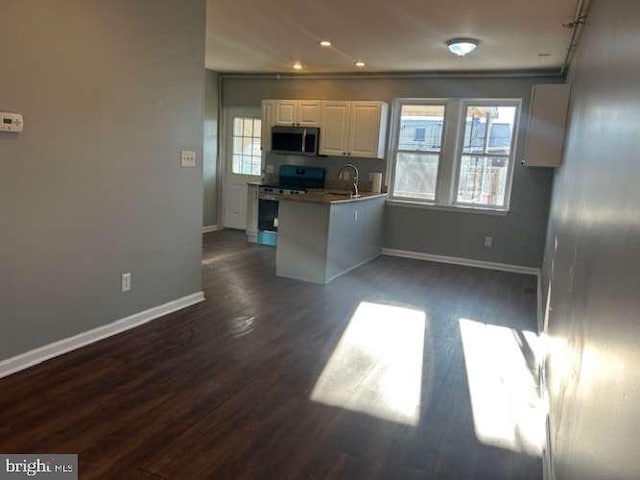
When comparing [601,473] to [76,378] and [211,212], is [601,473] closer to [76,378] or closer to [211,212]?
[76,378]

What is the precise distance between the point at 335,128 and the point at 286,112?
83cm

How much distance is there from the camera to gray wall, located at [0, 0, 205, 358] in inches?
104

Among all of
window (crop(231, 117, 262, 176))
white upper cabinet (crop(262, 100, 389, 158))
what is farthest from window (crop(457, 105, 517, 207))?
window (crop(231, 117, 262, 176))

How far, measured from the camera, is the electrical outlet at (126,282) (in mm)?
3424

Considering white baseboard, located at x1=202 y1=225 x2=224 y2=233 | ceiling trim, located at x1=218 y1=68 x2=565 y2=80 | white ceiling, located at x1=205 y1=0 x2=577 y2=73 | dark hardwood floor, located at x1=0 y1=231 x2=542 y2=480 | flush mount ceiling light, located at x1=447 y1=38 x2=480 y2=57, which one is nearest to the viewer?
dark hardwood floor, located at x1=0 y1=231 x2=542 y2=480

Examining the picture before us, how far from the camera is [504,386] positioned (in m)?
3.00

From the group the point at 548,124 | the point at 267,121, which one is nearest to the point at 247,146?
the point at 267,121

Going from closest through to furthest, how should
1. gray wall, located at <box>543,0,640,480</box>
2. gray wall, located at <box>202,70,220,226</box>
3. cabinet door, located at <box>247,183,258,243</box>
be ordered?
1. gray wall, located at <box>543,0,640,480</box>
2. cabinet door, located at <box>247,183,258,243</box>
3. gray wall, located at <box>202,70,220,226</box>

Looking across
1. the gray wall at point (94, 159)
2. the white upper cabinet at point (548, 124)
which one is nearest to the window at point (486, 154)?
the white upper cabinet at point (548, 124)

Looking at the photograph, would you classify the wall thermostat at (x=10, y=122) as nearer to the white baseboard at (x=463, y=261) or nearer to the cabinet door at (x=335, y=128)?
the cabinet door at (x=335, y=128)

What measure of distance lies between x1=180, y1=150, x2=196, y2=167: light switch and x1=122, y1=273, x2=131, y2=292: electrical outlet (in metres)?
0.98

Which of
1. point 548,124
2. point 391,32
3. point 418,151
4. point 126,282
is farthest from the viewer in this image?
point 418,151

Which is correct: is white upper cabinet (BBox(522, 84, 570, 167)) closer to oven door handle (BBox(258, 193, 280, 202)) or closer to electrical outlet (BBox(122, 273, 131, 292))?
electrical outlet (BBox(122, 273, 131, 292))

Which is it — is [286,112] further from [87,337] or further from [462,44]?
[87,337]
